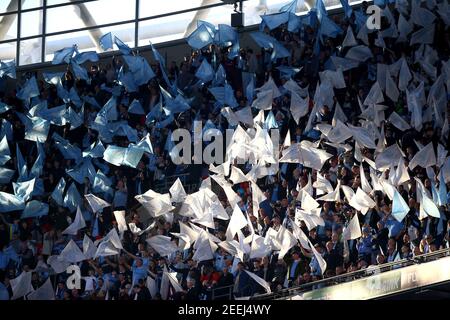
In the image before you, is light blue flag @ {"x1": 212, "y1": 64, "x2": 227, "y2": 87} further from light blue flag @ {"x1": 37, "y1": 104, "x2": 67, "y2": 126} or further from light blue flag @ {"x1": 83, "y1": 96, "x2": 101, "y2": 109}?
light blue flag @ {"x1": 37, "y1": 104, "x2": 67, "y2": 126}

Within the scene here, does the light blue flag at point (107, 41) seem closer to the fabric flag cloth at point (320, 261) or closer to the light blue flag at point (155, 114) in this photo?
the light blue flag at point (155, 114)

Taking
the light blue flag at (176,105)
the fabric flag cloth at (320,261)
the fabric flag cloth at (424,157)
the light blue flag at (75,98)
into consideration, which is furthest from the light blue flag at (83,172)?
the fabric flag cloth at (424,157)

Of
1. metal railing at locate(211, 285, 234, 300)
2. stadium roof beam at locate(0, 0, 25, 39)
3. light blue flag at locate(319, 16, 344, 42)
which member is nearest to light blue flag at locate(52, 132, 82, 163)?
light blue flag at locate(319, 16, 344, 42)

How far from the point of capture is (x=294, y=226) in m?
21.5

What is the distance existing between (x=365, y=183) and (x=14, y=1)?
13468 millimetres

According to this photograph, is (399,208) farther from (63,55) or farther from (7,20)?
(7,20)

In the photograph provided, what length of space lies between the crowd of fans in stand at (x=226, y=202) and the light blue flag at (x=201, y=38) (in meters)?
0.15

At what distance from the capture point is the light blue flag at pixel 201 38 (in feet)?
88.3

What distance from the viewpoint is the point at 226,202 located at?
2353 centimetres

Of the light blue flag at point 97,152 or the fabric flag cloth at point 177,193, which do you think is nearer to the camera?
the fabric flag cloth at point 177,193

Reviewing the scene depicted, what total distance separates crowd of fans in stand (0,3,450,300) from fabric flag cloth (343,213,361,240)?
0.35 ft

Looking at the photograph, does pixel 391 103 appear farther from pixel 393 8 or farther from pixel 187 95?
pixel 187 95
